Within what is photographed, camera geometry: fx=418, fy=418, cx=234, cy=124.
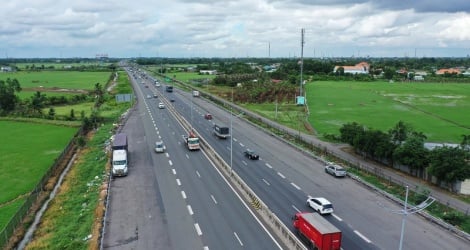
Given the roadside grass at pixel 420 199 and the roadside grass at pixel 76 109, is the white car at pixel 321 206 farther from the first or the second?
the roadside grass at pixel 76 109

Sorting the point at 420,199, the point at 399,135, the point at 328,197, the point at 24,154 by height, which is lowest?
the point at 24,154

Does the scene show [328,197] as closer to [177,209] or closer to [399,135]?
[177,209]

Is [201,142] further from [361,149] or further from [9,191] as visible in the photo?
[9,191]

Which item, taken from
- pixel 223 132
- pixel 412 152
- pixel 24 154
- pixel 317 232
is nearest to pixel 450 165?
pixel 412 152

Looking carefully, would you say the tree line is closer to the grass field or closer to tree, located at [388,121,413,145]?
tree, located at [388,121,413,145]

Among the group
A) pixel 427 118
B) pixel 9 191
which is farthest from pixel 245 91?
pixel 9 191

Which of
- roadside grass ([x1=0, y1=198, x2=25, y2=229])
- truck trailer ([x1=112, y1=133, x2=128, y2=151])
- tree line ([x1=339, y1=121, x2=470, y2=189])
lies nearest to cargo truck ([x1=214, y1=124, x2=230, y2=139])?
truck trailer ([x1=112, y1=133, x2=128, y2=151])

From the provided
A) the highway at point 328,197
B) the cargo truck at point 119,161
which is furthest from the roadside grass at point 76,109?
the highway at point 328,197
